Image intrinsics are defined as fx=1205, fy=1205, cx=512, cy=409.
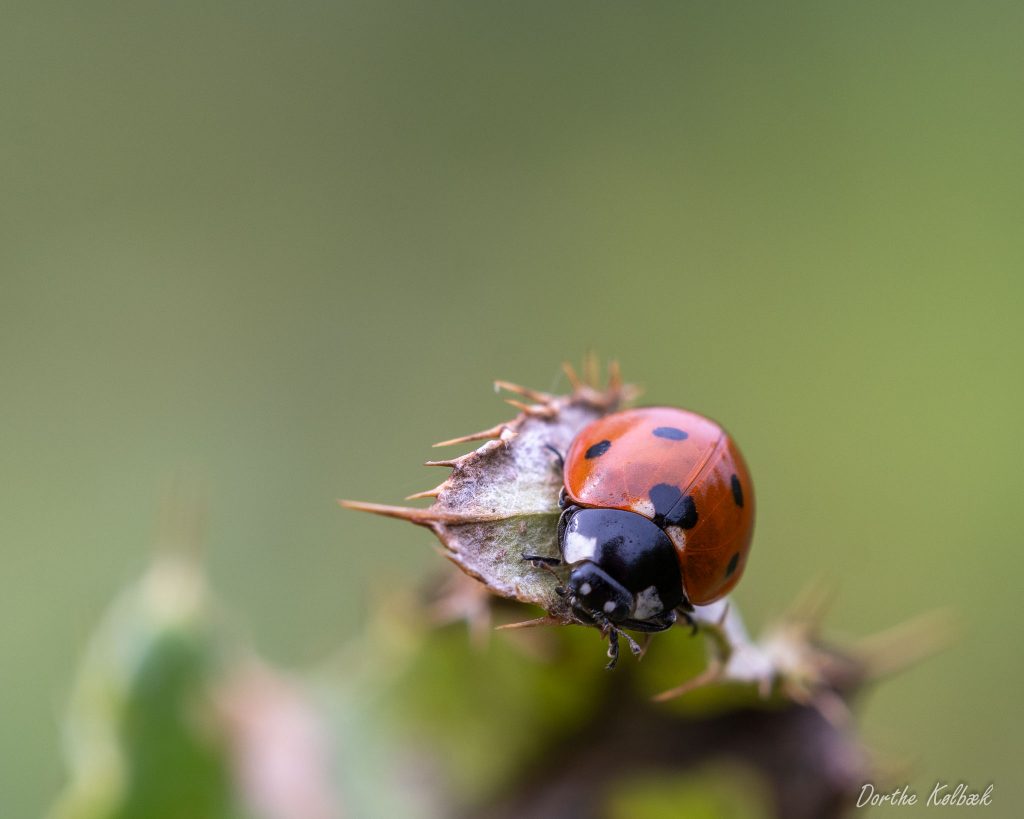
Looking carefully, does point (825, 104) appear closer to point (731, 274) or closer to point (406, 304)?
point (731, 274)

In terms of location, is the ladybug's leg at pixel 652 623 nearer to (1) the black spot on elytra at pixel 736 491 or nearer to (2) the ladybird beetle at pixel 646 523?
(2) the ladybird beetle at pixel 646 523

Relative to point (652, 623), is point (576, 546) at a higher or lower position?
higher

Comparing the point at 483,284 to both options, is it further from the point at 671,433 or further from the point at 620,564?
the point at 620,564

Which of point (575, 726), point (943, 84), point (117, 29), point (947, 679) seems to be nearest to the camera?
point (575, 726)

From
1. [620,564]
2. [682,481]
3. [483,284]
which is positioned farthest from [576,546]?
[483,284]

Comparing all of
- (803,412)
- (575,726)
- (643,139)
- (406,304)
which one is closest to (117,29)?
(406,304)

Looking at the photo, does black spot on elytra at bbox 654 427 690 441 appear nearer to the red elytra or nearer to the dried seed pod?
the red elytra

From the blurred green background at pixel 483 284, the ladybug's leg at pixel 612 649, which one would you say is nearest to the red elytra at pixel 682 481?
the ladybug's leg at pixel 612 649

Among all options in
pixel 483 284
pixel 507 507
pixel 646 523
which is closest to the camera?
pixel 507 507
